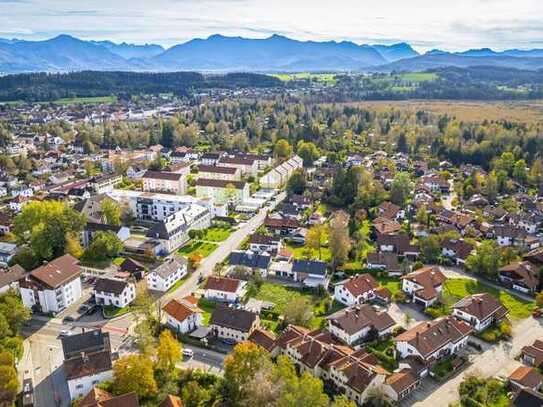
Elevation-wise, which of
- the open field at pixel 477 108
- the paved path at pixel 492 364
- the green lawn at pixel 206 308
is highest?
the open field at pixel 477 108

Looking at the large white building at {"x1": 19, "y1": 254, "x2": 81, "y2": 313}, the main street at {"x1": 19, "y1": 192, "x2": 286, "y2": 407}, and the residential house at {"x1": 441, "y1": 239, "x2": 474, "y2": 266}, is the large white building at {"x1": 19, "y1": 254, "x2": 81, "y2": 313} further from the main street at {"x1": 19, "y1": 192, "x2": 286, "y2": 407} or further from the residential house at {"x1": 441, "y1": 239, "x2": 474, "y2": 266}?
the residential house at {"x1": 441, "y1": 239, "x2": 474, "y2": 266}

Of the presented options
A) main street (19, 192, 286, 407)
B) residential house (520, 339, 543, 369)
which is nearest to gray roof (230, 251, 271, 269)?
main street (19, 192, 286, 407)

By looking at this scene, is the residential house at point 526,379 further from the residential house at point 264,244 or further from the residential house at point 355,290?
the residential house at point 264,244

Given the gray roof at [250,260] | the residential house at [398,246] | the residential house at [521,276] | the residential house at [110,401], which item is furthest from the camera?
the residential house at [398,246]

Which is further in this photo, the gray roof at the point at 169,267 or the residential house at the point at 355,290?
the gray roof at the point at 169,267

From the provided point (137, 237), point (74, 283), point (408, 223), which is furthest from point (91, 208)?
point (408, 223)

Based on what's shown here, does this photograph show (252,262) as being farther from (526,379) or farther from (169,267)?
(526,379)

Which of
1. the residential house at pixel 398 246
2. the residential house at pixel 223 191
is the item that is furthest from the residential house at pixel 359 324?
the residential house at pixel 223 191

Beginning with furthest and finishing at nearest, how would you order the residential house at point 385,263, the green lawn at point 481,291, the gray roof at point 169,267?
the residential house at point 385,263 < the gray roof at point 169,267 < the green lawn at point 481,291
